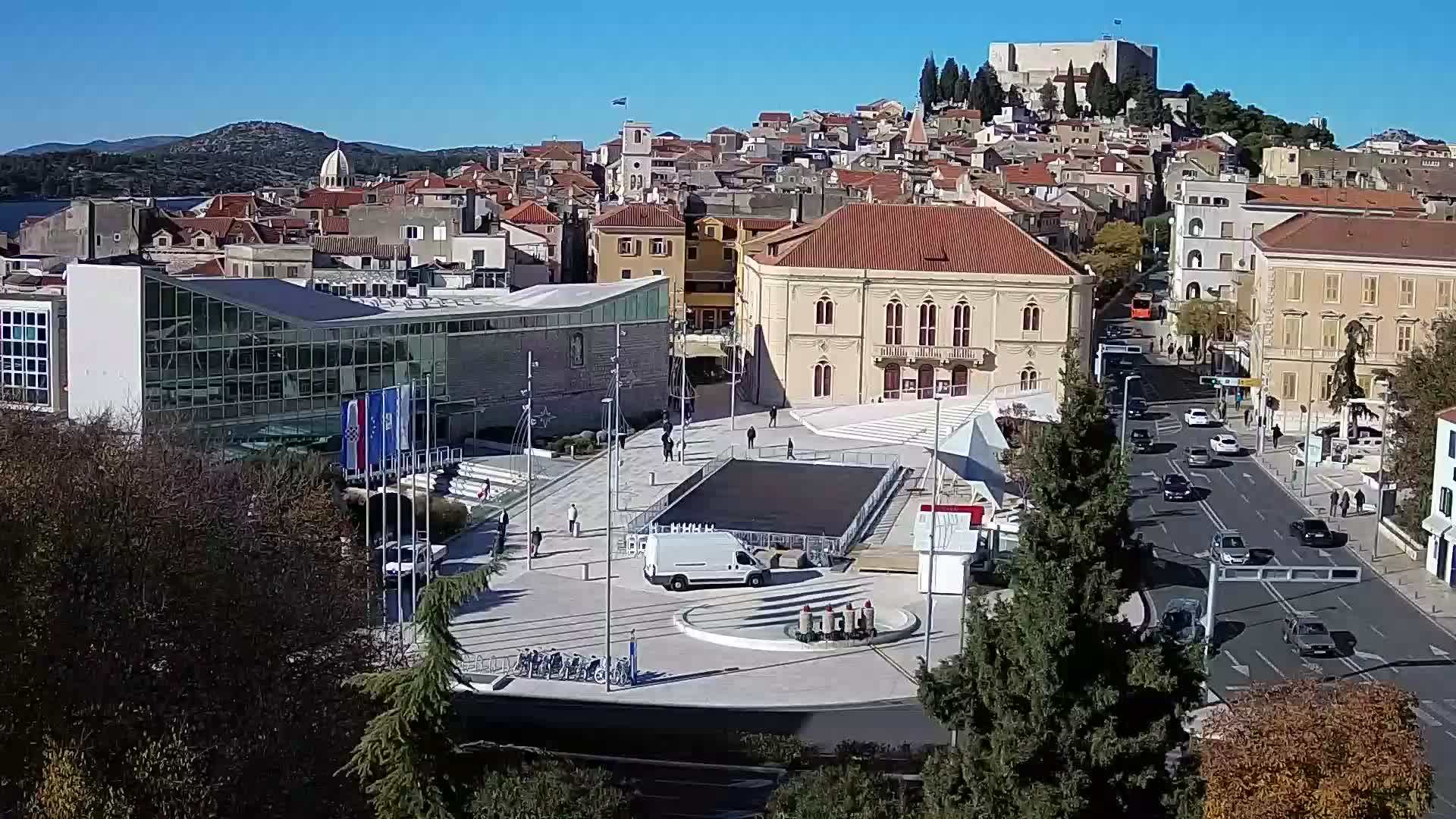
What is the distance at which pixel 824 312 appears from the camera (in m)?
52.1

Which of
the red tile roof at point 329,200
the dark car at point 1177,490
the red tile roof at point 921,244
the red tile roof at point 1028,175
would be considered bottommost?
the dark car at point 1177,490

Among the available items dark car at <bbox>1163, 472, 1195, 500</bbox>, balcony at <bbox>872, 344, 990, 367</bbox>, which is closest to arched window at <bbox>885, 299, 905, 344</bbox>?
balcony at <bbox>872, 344, 990, 367</bbox>

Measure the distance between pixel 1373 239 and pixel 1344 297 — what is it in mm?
2153

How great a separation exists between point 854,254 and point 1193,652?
36.6 meters

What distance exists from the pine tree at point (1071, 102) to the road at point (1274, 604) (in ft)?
359

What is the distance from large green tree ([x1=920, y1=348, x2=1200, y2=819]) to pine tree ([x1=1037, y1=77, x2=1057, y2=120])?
462 feet

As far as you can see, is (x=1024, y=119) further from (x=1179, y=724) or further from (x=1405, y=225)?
(x=1179, y=724)

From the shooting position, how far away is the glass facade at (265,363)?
37.3m

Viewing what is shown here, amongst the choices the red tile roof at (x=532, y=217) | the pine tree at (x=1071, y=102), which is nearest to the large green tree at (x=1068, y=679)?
the red tile roof at (x=532, y=217)

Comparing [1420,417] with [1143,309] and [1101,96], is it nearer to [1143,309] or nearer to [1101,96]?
[1143,309]

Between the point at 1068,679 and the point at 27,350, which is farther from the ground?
the point at 27,350

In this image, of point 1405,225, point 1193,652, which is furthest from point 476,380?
point 1193,652

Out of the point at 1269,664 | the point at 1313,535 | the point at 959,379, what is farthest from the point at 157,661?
the point at 959,379

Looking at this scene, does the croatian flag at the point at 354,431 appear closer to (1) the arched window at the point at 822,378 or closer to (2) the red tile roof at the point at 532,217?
(1) the arched window at the point at 822,378
